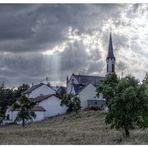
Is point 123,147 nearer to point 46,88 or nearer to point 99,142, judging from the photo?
point 99,142

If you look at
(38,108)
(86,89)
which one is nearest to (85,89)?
(86,89)

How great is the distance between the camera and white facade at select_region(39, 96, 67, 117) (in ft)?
122

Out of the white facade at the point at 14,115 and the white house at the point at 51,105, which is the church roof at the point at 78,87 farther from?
the white facade at the point at 14,115

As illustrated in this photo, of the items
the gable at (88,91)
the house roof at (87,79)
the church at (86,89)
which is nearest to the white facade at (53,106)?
the church at (86,89)

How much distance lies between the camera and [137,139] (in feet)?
51.4

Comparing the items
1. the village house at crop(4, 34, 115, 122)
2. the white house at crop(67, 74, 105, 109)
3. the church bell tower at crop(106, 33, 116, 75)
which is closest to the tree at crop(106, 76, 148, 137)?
the church bell tower at crop(106, 33, 116, 75)

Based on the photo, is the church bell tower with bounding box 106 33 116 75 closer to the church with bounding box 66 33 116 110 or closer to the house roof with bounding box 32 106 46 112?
the house roof with bounding box 32 106 46 112

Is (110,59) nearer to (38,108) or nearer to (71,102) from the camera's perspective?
(71,102)

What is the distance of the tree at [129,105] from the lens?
1652 centimetres

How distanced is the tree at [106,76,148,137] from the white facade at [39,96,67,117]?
67.4 ft

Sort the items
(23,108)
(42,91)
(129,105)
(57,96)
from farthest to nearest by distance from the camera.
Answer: (42,91)
(57,96)
(23,108)
(129,105)

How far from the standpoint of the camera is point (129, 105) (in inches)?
649

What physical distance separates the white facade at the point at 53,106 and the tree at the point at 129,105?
20556mm

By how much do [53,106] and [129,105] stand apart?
21953 mm
